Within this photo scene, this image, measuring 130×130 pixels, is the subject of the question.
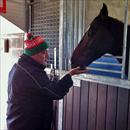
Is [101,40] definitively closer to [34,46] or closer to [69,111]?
[34,46]

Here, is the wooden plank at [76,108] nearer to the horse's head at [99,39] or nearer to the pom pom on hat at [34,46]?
the horse's head at [99,39]

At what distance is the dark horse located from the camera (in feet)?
6.08

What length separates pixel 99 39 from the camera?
187cm

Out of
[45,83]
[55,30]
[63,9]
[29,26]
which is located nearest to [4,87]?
[29,26]

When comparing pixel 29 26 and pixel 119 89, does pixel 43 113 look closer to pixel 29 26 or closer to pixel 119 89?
pixel 119 89

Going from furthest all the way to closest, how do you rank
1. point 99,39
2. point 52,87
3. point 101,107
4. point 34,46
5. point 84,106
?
1. point 84,106
2. point 101,107
3. point 99,39
4. point 34,46
5. point 52,87

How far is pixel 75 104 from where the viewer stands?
7.32 ft

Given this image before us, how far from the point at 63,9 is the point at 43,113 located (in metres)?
1.08

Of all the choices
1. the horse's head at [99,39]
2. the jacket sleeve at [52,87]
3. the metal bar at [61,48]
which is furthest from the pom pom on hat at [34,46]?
the metal bar at [61,48]

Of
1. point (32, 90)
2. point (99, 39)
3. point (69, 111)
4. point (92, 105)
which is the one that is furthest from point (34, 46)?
point (69, 111)

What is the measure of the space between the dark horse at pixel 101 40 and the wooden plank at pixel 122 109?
1.14 ft

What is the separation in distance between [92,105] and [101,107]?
11cm

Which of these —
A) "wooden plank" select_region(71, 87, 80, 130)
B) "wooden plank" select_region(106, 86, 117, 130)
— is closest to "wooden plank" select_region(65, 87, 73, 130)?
"wooden plank" select_region(71, 87, 80, 130)

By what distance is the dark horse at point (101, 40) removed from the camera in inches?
73.0
